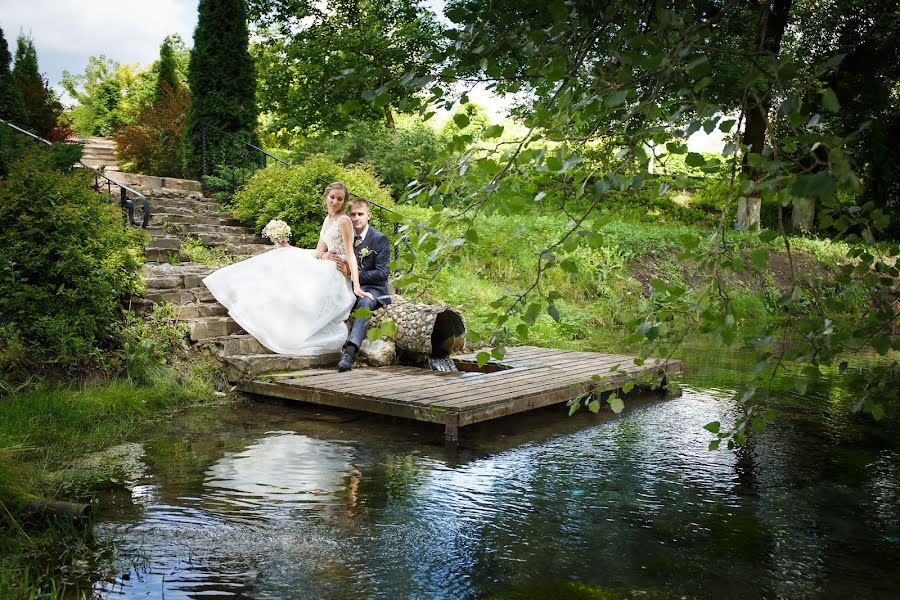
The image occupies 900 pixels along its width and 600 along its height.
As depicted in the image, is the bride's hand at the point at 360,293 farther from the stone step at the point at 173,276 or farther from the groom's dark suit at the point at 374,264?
the stone step at the point at 173,276

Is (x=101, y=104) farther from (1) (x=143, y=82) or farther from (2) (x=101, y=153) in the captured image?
(2) (x=101, y=153)

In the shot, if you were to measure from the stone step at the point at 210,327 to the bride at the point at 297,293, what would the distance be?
186 millimetres

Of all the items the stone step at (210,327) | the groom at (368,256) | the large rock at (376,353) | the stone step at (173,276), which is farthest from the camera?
the groom at (368,256)

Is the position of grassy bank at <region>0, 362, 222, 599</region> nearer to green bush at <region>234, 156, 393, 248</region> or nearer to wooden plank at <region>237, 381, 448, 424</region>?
wooden plank at <region>237, 381, 448, 424</region>

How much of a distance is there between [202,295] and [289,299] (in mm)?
1202

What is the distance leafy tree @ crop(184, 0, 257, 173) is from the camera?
49.6 feet

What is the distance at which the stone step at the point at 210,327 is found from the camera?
7922 millimetres

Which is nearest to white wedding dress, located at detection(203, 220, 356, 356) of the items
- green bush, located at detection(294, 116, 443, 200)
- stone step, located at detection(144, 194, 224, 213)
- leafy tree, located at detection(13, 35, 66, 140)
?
stone step, located at detection(144, 194, 224, 213)

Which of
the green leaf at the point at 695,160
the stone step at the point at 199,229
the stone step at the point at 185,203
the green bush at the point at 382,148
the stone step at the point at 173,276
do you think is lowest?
the stone step at the point at 173,276

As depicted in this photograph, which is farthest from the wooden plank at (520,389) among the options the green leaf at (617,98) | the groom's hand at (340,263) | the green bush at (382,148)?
the green bush at (382,148)

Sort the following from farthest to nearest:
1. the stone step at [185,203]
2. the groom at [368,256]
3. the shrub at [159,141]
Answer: the shrub at [159,141], the stone step at [185,203], the groom at [368,256]

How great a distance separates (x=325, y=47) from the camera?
71.1 feet


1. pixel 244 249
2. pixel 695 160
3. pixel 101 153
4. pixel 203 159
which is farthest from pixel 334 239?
pixel 101 153

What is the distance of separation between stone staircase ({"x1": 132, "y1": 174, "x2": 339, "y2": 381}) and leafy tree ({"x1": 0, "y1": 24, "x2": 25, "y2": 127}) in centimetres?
541
